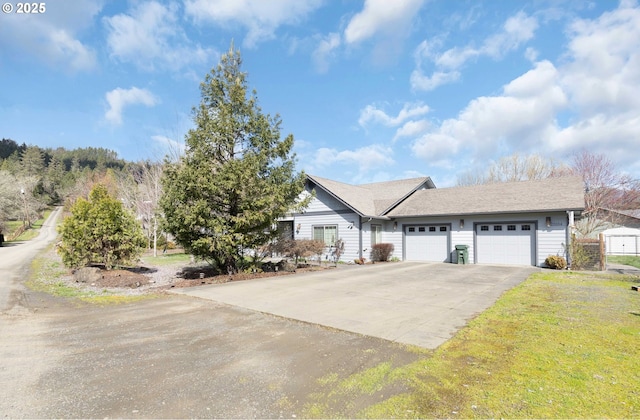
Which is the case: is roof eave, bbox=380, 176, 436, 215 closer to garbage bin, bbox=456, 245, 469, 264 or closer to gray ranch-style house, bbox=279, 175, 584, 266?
gray ranch-style house, bbox=279, 175, 584, 266

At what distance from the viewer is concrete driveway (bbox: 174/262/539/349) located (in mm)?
5520

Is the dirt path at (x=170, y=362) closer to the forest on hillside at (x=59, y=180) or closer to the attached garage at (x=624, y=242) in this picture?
the forest on hillside at (x=59, y=180)

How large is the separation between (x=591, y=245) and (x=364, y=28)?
536 inches

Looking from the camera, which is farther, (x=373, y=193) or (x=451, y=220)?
(x=373, y=193)

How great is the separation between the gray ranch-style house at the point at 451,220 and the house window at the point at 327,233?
6cm

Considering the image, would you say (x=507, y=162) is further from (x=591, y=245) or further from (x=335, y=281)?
(x=335, y=281)

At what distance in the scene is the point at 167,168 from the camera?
1062cm

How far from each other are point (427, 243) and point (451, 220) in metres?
1.85

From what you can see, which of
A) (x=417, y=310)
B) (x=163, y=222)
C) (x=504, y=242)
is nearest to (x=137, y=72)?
(x=163, y=222)

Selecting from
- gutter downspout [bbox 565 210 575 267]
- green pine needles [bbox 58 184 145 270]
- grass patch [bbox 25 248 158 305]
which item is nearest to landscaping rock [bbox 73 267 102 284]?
grass patch [bbox 25 248 158 305]

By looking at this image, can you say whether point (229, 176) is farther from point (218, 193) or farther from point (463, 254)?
point (463, 254)

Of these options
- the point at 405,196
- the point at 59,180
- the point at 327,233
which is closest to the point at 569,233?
the point at 405,196

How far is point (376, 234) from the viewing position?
18656 mm

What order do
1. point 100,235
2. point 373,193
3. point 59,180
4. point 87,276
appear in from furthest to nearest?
point 59,180 < point 373,193 < point 100,235 < point 87,276
